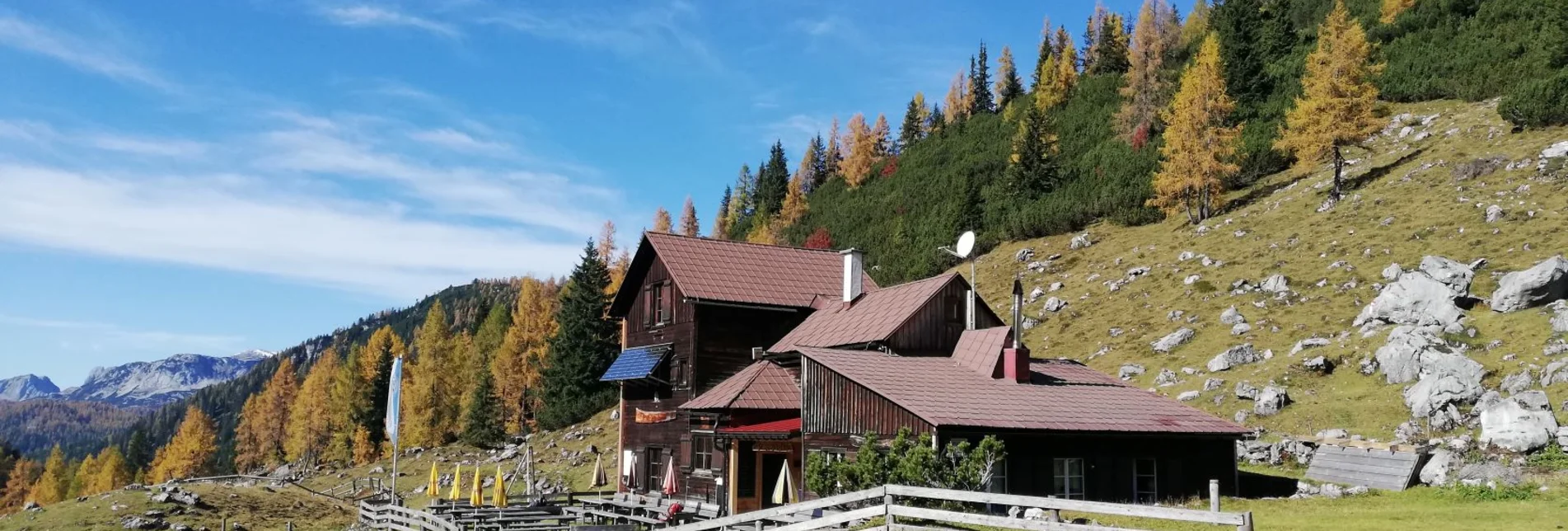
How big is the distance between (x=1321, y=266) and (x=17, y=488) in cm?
13527

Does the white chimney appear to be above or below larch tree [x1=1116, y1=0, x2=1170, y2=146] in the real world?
below

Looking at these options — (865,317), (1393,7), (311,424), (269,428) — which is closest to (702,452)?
(865,317)

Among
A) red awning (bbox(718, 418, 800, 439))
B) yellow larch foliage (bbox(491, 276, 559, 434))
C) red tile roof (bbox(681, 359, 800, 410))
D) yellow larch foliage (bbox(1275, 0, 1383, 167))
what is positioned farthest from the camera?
yellow larch foliage (bbox(491, 276, 559, 434))

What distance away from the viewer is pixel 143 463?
11119cm

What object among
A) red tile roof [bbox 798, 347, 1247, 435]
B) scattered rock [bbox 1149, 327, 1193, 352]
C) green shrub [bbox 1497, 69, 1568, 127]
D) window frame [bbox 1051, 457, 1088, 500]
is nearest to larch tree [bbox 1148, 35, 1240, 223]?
green shrub [bbox 1497, 69, 1568, 127]

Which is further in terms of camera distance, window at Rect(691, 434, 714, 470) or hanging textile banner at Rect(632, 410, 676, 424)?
hanging textile banner at Rect(632, 410, 676, 424)

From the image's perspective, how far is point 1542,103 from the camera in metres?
52.3

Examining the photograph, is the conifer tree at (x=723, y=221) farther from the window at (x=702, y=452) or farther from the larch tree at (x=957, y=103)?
the window at (x=702, y=452)

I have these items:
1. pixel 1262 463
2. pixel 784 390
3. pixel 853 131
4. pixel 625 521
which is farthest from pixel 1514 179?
pixel 853 131

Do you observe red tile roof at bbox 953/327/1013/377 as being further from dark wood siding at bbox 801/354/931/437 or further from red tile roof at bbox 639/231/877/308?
red tile roof at bbox 639/231/877/308

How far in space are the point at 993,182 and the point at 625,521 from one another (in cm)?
6059

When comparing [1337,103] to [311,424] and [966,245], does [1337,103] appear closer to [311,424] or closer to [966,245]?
[966,245]

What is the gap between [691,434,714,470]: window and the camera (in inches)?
1286

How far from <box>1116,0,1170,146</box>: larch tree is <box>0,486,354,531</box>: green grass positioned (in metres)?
60.4
